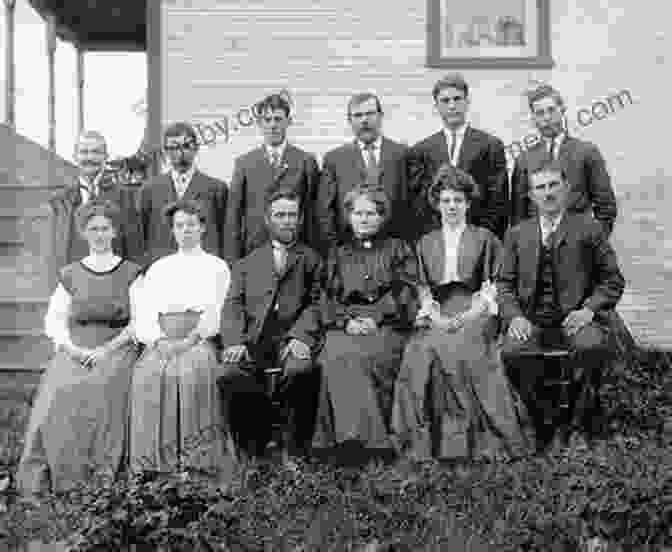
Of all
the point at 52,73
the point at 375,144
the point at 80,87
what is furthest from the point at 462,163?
the point at 80,87

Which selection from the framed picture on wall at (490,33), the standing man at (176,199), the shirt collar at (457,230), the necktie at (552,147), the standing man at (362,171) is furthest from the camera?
the framed picture on wall at (490,33)

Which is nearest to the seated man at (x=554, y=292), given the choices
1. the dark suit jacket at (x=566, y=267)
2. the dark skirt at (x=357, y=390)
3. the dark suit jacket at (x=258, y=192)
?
the dark suit jacket at (x=566, y=267)

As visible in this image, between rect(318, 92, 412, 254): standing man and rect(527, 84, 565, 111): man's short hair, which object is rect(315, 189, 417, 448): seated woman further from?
rect(527, 84, 565, 111): man's short hair

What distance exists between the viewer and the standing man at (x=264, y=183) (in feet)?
22.4

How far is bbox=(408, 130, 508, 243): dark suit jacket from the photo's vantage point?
673 cm

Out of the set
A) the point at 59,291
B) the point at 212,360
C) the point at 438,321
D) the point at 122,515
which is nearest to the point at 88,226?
the point at 59,291

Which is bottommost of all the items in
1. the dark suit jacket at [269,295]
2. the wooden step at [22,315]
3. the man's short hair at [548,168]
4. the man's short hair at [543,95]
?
the wooden step at [22,315]

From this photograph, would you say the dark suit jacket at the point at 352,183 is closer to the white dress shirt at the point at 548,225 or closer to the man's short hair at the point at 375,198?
the man's short hair at the point at 375,198

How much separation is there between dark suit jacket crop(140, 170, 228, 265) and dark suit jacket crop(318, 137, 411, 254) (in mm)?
712

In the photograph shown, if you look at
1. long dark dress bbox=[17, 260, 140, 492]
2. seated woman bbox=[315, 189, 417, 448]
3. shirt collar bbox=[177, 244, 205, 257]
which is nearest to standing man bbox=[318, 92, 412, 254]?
seated woman bbox=[315, 189, 417, 448]

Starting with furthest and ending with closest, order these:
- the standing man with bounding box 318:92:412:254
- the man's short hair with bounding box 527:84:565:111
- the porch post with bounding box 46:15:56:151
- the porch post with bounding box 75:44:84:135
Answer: the porch post with bounding box 75:44:84:135, the porch post with bounding box 46:15:56:151, the standing man with bounding box 318:92:412:254, the man's short hair with bounding box 527:84:565:111

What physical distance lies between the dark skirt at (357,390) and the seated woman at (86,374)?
41.6 inches

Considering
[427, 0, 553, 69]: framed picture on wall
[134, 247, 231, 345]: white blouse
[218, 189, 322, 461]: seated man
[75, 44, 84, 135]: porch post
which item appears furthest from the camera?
[75, 44, 84, 135]: porch post

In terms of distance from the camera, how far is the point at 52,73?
44.6 feet
